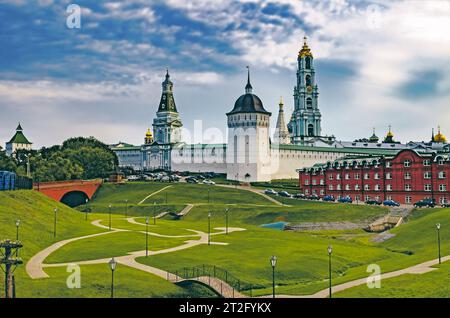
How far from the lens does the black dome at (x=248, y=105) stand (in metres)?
127

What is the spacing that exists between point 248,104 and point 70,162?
42876mm

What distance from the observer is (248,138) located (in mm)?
129625

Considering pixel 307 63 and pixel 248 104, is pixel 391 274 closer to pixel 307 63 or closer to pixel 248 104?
pixel 248 104

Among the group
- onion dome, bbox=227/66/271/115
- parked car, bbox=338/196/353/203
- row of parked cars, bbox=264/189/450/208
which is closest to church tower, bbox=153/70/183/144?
onion dome, bbox=227/66/271/115

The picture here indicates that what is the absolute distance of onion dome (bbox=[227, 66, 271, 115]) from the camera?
127 m

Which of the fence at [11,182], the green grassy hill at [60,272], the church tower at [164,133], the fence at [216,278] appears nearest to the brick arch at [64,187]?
the fence at [11,182]

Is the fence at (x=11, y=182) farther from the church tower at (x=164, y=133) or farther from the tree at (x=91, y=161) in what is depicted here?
the church tower at (x=164, y=133)

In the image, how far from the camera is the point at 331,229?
231 feet

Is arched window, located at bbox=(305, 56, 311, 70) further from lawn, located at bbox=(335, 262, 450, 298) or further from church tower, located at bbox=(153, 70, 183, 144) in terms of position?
lawn, located at bbox=(335, 262, 450, 298)

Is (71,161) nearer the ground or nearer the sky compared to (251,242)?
nearer the sky

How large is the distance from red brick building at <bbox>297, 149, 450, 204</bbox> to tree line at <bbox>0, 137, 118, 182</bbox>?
5189cm

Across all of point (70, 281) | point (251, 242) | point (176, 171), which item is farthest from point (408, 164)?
point (176, 171)

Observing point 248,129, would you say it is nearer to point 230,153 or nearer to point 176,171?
point 230,153
